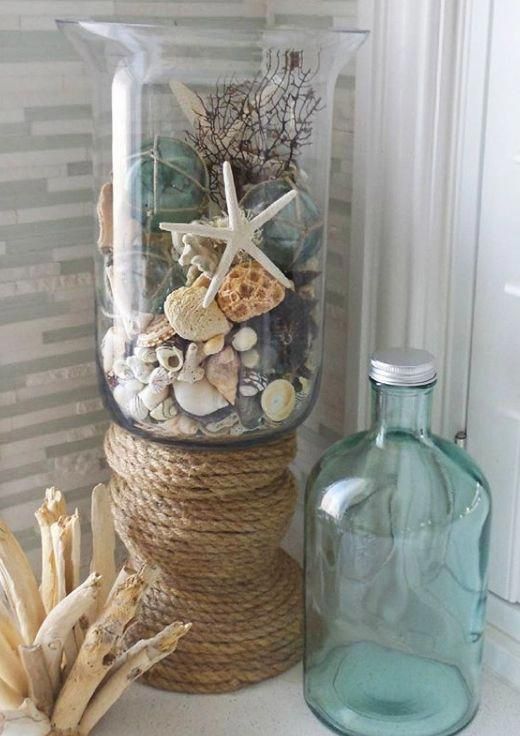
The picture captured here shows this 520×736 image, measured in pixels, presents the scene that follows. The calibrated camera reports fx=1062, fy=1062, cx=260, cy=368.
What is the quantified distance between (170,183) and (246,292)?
0.11 metres

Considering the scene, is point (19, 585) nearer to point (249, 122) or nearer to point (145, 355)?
point (145, 355)

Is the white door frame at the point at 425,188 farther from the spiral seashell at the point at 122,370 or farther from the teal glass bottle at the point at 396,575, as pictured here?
the spiral seashell at the point at 122,370

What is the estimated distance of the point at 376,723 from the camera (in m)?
0.96

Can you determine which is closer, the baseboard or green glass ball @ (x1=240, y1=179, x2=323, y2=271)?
green glass ball @ (x1=240, y1=179, x2=323, y2=271)

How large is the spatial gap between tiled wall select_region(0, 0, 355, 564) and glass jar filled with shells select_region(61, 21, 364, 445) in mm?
124

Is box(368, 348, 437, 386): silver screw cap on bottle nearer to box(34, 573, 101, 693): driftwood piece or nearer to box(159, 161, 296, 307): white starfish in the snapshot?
box(159, 161, 296, 307): white starfish

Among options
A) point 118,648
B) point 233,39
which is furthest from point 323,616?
point 233,39

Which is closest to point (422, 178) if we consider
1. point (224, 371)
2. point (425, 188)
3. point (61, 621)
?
point (425, 188)

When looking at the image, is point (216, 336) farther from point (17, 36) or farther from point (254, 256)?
point (17, 36)

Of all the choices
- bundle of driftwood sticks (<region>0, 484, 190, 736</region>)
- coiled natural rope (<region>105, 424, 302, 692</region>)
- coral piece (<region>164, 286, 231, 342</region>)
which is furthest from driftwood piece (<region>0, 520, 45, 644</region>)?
coral piece (<region>164, 286, 231, 342</region>)

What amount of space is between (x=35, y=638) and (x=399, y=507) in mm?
338

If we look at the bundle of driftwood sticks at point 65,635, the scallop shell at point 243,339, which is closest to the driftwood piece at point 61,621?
the bundle of driftwood sticks at point 65,635

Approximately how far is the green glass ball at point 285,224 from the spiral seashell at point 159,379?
13 centimetres

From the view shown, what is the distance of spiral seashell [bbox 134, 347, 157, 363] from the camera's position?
0.90 meters
